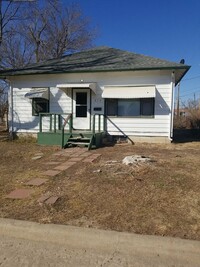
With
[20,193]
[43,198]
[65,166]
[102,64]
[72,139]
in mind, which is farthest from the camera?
[102,64]

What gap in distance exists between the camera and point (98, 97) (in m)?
11.7

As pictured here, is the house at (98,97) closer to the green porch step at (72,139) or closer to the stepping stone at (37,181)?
the green porch step at (72,139)

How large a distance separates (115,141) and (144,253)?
28.5 feet

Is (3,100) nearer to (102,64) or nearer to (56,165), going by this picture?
(102,64)

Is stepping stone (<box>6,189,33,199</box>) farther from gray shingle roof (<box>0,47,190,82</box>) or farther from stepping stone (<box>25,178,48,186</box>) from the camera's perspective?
gray shingle roof (<box>0,47,190,82</box>)

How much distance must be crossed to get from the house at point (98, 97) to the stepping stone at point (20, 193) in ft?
17.3

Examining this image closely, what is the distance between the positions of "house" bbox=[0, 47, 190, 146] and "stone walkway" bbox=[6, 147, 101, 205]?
4.97 ft

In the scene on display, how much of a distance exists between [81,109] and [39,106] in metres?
2.08

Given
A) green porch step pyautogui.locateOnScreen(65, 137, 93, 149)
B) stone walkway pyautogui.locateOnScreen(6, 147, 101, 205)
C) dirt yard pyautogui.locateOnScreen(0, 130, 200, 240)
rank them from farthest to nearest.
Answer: green porch step pyautogui.locateOnScreen(65, 137, 93, 149)
stone walkway pyautogui.locateOnScreen(6, 147, 101, 205)
dirt yard pyautogui.locateOnScreen(0, 130, 200, 240)

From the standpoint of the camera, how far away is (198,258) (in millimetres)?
2836

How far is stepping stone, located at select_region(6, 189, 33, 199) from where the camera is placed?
462cm

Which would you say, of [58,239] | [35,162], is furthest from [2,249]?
[35,162]

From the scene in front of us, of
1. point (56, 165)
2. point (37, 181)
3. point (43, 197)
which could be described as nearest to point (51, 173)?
point (37, 181)

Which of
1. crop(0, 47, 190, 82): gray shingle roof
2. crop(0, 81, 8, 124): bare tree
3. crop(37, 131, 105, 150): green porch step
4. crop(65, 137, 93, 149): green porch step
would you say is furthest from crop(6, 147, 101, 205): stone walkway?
crop(0, 81, 8, 124): bare tree
